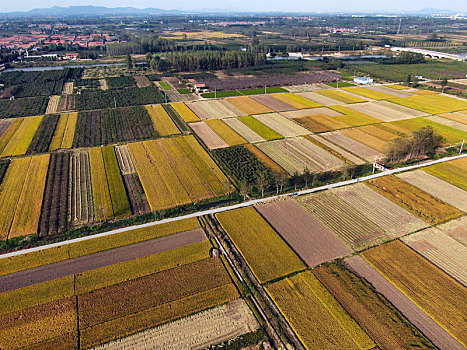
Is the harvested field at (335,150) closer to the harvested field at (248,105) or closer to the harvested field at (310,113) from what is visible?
the harvested field at (310,113)

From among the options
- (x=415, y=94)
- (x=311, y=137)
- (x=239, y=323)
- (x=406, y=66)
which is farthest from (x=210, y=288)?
(x=406, y=66)

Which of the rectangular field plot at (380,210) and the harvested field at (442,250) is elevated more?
the rectangular field plot at (380,210)

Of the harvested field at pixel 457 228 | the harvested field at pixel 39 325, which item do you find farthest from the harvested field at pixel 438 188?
the harvested field at pixel 39 325

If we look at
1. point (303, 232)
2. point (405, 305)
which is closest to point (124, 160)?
point (303, 232)

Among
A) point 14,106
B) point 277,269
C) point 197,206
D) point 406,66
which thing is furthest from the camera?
point 406,66

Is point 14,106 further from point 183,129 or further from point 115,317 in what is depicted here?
point 115,317

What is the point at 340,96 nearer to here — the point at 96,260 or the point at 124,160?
the point at 124,160
